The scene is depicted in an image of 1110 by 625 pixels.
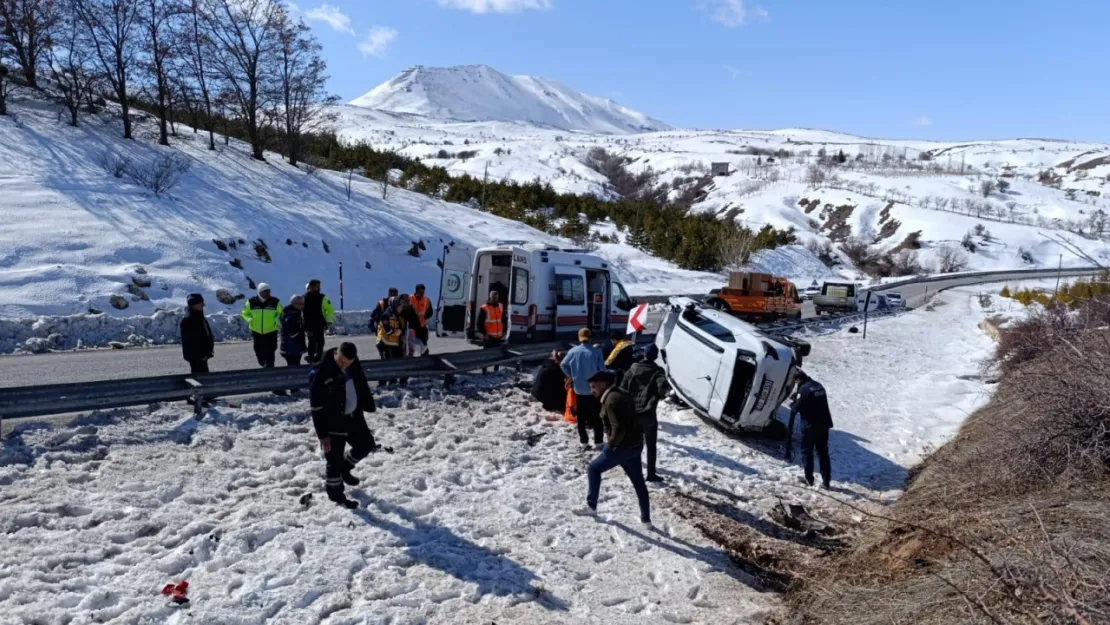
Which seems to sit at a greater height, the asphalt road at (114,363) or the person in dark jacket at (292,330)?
the person in dark jacket at (292,330)

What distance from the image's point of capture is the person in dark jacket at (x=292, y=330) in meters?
11.1

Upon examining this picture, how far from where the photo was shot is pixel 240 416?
9.36 metres

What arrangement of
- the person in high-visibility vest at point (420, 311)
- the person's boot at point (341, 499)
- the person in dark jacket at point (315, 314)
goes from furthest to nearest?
the person in high-visibility vest at point (420, 311), the person in dark jacket at point (315, 314), the person's boot at point (341, 499)

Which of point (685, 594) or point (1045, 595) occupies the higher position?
point (1045, 595)

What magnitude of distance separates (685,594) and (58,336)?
14024 millimetres

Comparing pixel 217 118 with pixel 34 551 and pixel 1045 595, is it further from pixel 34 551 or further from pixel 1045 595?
pixel 1045 595

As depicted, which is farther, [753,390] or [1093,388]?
[753,390]

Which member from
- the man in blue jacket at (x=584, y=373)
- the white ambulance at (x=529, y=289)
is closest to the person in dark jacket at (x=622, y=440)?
the man in blue jacket at (x=584, y=373)

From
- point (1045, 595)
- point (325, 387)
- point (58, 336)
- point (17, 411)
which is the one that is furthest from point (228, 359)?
point (1045, 595)

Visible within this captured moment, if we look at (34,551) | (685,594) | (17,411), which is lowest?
(685,594)

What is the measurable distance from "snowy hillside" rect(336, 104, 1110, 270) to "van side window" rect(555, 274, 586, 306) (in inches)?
2296

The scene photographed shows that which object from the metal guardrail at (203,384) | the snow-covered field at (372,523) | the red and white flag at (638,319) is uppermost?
the red and white flag at (638,319)

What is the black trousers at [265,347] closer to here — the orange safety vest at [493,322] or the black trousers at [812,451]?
the orange safety vest at [493,322]

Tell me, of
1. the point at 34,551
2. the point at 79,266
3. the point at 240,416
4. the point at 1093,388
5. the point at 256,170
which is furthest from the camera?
the point at 256,170
